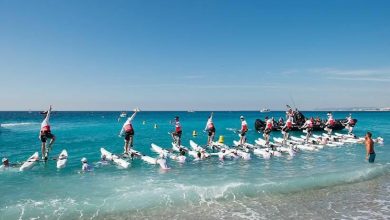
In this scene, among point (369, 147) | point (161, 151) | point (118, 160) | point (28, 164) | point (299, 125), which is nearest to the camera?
point (28, 164)

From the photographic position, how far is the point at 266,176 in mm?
20812

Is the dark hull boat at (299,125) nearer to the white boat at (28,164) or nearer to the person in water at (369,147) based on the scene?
the person in water at (369,147)

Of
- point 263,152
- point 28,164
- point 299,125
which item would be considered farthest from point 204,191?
point 299,125

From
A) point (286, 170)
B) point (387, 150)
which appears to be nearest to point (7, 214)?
point (286, 170)

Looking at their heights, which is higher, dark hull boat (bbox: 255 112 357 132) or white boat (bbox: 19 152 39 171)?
dark hull boat (bbox: 255 112 357 132)

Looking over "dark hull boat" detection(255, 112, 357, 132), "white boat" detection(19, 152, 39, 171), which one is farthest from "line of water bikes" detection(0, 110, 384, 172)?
"dark hull boat" detection(255, 112, 357, 132)

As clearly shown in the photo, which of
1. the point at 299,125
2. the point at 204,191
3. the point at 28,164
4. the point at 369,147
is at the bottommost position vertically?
the point at 204,191

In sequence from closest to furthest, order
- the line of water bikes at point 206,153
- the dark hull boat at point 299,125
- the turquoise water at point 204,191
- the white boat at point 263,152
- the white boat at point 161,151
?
the turquoise water at point 204,191, the line of water bikes at point 206,153, the white boat at point 161,151, the white boat at point 263,152, the dark hull boat at point 299,125

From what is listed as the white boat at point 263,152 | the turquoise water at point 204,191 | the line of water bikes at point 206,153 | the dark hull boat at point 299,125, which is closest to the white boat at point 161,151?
the line of water bikes at point 206,153

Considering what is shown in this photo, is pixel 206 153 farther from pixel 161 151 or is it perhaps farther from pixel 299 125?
pixel 299 125

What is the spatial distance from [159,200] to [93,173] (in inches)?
304

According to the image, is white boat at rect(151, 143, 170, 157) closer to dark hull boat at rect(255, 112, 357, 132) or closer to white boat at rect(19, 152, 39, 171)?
white boat at rect(19, 152, 39, 171)

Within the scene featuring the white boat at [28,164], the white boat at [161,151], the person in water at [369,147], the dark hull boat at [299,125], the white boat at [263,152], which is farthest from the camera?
the dark hull boat at [299,125]

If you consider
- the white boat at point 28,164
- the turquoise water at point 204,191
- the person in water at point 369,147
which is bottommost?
the turquoise water at point 204,191
